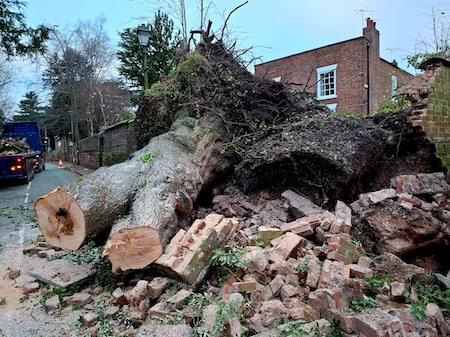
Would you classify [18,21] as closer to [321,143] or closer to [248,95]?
[248,95]

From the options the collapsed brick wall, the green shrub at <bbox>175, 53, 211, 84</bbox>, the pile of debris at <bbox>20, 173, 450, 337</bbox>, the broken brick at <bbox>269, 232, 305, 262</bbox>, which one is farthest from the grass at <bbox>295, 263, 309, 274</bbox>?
the green shrub at <bbox>175, 53, 211, 84</bbox>

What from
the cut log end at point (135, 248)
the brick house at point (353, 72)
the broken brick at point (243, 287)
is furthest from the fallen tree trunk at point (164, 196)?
the brick house at point (353, 72)

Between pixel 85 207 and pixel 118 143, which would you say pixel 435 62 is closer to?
pixel 85 207

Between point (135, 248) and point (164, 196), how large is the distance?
88 cm

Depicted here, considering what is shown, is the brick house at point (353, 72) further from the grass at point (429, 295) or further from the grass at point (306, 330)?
the grass at point (306, 330)

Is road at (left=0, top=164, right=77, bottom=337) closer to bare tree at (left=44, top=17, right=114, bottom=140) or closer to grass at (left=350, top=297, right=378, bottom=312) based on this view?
grass at (left=350, top=297, right=378, bottom=312)

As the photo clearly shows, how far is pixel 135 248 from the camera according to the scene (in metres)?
3.16

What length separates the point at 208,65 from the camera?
643cm

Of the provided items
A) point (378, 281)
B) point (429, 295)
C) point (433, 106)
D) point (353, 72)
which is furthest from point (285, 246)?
point (353, 72)

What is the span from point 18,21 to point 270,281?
35.3 ft

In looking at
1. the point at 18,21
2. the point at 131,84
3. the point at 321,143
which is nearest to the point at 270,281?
the point at 321,143

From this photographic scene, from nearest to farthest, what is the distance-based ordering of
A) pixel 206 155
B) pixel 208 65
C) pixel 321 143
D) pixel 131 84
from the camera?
pixel 321 143
pixel 206 155
pixel 208 65
pixel 131 84

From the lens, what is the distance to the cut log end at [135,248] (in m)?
3.14

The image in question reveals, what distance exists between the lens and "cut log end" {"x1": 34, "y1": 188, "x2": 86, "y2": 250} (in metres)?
3.45
